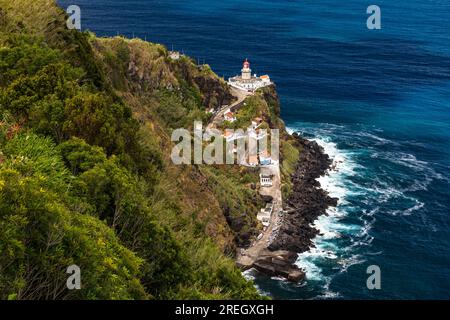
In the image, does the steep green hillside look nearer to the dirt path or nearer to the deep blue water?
the dirt path

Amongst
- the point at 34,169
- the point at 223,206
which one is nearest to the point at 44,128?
the point at 34,169

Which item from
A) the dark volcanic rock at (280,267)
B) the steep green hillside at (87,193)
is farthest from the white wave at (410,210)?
the steep green hillside at (87,193)

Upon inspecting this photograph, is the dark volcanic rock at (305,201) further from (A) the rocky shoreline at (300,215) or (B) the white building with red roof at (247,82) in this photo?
(B) the white building with red roof at (247,82)

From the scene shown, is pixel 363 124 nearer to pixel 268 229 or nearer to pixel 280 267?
pixel 268 229

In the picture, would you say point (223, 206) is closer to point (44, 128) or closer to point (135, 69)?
point (135, 69)

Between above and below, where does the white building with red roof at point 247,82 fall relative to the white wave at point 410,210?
above

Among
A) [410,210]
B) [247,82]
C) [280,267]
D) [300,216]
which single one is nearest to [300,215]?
[300,216]

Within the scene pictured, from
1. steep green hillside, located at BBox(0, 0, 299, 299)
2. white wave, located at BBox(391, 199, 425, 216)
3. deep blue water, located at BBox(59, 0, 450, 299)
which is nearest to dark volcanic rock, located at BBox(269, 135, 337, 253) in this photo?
deep blue water, located at BBox(59, 0, 450, 299)
